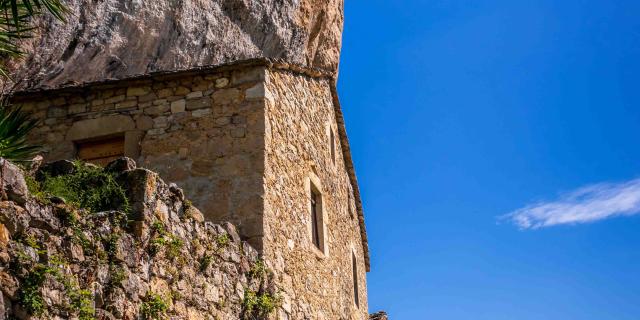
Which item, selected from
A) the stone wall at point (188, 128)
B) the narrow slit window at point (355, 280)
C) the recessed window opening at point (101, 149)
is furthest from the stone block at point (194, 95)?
the narrow slit window at point (355, 280)

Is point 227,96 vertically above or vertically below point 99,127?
above

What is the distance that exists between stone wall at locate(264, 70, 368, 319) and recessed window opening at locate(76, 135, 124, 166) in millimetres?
2135

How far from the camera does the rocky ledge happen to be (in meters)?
4.49

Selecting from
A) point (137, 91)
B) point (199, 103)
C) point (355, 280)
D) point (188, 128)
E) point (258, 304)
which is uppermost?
point (137, 91)

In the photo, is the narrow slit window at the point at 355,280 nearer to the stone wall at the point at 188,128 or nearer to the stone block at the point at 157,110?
the stone wall at the point at 188,128

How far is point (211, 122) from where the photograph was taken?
30.4 ft

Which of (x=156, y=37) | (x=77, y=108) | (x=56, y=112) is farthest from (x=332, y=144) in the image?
(x=56, y=112)

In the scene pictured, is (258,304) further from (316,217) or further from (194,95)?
(316,217)

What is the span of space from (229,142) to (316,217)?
2.60 metres

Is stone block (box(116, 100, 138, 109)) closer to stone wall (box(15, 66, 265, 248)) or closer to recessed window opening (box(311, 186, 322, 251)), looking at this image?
stone wall (box(15, 66, 265, 248))

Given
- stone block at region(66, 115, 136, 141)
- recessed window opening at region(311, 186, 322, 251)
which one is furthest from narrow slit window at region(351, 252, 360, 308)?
stone block at region(66, 115, 136, 141)

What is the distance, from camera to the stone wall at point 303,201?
895 cm

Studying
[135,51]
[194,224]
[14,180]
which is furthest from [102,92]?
[14,180]

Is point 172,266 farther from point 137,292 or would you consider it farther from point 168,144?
point 168,144
